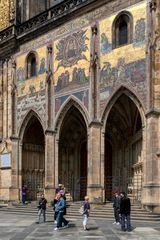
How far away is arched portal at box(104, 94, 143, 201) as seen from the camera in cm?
2445

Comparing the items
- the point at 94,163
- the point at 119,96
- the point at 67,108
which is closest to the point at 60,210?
the point at 94,163

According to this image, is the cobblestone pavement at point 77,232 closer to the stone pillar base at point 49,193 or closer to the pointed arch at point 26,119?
the stone pillar base at point 49,193

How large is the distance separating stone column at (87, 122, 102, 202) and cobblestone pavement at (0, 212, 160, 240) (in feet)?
14.0

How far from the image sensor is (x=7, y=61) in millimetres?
29578

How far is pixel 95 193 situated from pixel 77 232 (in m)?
7.21

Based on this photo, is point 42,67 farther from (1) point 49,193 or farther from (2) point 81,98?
(1) point 49,193

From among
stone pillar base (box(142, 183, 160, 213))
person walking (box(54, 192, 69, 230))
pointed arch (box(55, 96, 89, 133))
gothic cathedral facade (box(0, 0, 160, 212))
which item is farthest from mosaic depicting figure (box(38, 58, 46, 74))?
person walking (box(54, 192, 69, 230))

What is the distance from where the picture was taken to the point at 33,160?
28.7 metres

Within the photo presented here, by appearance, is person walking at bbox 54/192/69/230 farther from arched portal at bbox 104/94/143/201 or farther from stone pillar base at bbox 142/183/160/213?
arched portal at bbox 104/94/143/201

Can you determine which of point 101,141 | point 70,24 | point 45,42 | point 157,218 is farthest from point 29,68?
point 157,218

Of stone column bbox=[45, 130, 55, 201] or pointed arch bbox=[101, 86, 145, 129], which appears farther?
stone column bbox=[45, 130, 55, 201]

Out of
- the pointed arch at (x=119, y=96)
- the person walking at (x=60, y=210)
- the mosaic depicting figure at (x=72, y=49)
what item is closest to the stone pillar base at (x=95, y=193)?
the pointed arch at (x=119, y=96)

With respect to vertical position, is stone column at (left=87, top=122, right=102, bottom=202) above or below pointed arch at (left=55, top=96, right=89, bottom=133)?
below

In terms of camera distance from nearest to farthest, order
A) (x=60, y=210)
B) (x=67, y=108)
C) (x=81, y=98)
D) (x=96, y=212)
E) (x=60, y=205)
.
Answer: (x=60, y=210), (x=60, y=205), (x=96, y=212), (x=81, y=98), (x=67, y=108)
